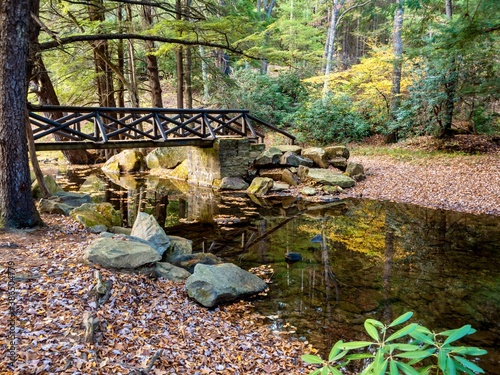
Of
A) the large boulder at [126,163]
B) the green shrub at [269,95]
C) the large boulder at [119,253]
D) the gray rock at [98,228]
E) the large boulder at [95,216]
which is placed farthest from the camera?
the green shrub at [269,95]

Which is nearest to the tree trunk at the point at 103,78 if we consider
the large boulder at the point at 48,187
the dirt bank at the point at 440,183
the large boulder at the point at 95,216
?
the large boulder at the point at 48,187

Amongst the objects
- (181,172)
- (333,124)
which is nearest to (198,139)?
(181,172)

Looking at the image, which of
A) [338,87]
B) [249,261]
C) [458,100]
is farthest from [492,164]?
[338,87]

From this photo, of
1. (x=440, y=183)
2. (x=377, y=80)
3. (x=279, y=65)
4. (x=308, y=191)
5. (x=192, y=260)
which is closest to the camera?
(x=192, y=260)

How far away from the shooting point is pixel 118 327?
365 centimetres

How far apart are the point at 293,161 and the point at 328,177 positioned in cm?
176

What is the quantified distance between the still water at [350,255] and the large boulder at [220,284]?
30 cm

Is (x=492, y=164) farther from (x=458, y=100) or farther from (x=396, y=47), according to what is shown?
(x=396, y=47)

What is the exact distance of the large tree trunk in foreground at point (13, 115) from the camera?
5.18 m

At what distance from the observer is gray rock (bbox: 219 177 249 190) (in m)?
12.6

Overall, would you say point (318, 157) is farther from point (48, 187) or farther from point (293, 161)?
point (48, 187)

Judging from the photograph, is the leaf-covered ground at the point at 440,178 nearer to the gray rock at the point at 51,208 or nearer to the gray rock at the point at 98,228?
the gray rock at the point at 98,228

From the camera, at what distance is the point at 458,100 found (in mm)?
13805

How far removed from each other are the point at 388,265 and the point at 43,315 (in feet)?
17.0
